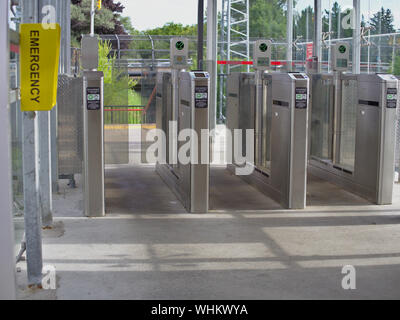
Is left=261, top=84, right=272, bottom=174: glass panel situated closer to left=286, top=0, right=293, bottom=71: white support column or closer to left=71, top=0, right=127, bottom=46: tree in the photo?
left=286, top=0, right=293, bottom=71: white support column

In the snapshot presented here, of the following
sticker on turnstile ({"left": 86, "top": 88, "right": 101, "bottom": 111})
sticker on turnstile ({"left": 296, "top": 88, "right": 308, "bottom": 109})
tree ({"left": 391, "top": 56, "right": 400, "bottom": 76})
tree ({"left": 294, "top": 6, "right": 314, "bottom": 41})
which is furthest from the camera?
tree ({"left": 294, "top": 6, "right": 314, "bottom": 41})

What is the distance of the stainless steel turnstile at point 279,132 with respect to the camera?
6891mm

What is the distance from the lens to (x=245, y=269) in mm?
4852

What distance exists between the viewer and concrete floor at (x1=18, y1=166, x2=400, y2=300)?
4410mm

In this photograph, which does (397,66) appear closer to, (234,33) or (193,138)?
(193,138)

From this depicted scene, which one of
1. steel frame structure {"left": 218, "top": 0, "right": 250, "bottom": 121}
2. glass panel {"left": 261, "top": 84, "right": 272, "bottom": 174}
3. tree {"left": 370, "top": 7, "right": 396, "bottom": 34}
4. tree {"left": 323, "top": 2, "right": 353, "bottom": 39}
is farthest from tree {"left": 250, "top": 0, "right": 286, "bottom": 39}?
glass panel {"left": 261, "top": 84, "right": 272, "bottom": 174}

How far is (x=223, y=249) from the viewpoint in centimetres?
539

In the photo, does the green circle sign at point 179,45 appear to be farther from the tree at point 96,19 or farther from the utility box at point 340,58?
the tree at point 96,19

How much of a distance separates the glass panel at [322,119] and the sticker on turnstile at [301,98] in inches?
71.0

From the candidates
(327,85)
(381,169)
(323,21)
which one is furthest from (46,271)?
(323,21)

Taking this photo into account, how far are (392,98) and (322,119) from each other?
2.06 m

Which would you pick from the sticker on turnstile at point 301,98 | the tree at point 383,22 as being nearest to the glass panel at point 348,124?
the sticker on turnstile at point 301,98

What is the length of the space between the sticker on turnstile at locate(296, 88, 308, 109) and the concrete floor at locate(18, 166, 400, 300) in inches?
42.9

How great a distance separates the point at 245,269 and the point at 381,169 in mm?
2892
